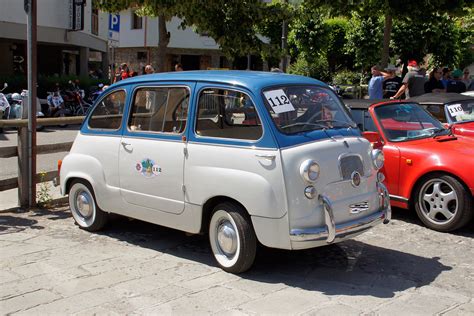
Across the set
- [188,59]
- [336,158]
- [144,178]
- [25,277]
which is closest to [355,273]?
[336,158]

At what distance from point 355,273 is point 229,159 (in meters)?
1.55

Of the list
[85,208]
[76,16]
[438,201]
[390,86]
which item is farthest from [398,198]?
[76,16]

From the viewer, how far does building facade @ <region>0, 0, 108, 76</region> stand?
62.7 ft

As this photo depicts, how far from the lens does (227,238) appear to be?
492 centimetres

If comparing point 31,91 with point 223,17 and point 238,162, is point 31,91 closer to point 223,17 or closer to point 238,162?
point 238,162

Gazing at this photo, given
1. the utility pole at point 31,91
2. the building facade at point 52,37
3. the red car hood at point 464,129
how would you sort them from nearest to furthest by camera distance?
1. the utility pole at point 31,91
2. the red car hood at point 464,129
3. the building facade at point 52,37

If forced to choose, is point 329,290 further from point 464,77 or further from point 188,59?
point 188,59

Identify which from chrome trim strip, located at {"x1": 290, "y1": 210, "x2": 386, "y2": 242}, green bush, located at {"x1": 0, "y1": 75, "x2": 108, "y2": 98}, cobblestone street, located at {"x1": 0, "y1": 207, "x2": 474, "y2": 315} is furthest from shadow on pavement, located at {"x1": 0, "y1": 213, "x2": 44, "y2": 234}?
green bush, located at {"x1": 0, "y1": 75, "x2": 108, "y2": 98}

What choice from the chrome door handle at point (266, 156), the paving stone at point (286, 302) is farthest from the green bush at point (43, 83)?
the paving stone at point (286, 302)

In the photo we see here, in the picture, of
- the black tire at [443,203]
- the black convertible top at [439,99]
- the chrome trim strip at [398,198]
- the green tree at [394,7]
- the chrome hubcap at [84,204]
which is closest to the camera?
the black tire at [443,203]

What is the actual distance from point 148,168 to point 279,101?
1.51 m

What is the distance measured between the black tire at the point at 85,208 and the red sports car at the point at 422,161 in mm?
3303

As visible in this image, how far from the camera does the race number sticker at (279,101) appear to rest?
486 cm

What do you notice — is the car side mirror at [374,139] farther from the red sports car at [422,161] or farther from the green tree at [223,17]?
the green tree at [223,17]
